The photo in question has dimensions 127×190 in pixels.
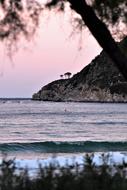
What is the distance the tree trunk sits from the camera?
10078mm

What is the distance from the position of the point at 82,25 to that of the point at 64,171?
310cm

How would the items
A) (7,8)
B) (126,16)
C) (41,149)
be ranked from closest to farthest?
(7,8) < (126,16) < (41,149)

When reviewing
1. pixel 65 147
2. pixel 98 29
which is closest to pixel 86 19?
pixel 98 29

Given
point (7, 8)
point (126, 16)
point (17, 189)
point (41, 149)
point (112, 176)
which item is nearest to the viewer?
point (17, 189)

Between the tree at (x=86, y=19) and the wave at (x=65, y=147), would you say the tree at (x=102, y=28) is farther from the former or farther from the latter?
the wave at (x=65, y=147)

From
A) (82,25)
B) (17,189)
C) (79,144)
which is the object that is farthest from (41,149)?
(17,189)

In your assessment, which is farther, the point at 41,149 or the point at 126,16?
the point at 41,149

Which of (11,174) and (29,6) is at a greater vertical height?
(29,6)

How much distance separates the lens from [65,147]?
40.8 metres

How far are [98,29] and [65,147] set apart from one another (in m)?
31.0

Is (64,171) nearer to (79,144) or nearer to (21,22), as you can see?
(21,22)

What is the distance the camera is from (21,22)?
10.2 meters

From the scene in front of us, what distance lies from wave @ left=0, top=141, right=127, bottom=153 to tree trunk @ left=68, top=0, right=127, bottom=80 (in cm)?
2712

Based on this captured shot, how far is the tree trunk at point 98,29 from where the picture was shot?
10078mm
